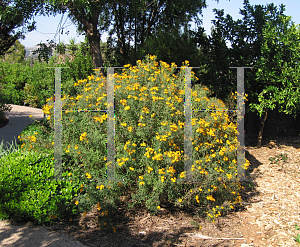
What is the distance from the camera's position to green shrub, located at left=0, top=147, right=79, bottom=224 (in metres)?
3.75

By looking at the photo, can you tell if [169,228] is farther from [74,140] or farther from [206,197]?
[74,140]

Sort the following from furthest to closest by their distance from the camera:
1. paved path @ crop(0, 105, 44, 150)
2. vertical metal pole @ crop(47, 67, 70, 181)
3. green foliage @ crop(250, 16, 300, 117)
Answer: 1. paved path @ crop(0, 105, 44, 150)
2. green foliage @ crop(250, 16, 300, 117)
3. vertical metal pole @ crop(47, 67, 70, 181)

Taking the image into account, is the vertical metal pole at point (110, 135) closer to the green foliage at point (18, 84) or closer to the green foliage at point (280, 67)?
the green foliage at point (280, 67)

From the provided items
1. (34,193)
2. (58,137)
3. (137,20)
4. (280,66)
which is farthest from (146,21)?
(34,193)

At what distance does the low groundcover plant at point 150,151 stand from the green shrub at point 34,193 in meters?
0.20

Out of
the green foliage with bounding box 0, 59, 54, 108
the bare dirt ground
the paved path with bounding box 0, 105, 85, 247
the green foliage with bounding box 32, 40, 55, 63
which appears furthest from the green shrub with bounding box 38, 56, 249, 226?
the green foliage with bounding box 0, 59, 54, 108

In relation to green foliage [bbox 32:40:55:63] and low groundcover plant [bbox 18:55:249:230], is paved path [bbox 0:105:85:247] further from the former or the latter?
green foliage [bbox 32:40:55:63]

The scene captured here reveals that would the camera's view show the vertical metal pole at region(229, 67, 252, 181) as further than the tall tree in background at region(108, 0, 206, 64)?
No

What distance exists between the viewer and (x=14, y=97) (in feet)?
48.4

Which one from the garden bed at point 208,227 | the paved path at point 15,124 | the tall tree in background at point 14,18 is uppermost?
the tall tree in background at point 14,18

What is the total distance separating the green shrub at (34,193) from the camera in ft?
12.3

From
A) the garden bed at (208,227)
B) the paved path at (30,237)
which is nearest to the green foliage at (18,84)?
the paved path at (30,237)

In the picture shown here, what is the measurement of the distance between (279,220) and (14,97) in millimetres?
14127

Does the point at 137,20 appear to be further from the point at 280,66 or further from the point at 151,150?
the point at 151,150
